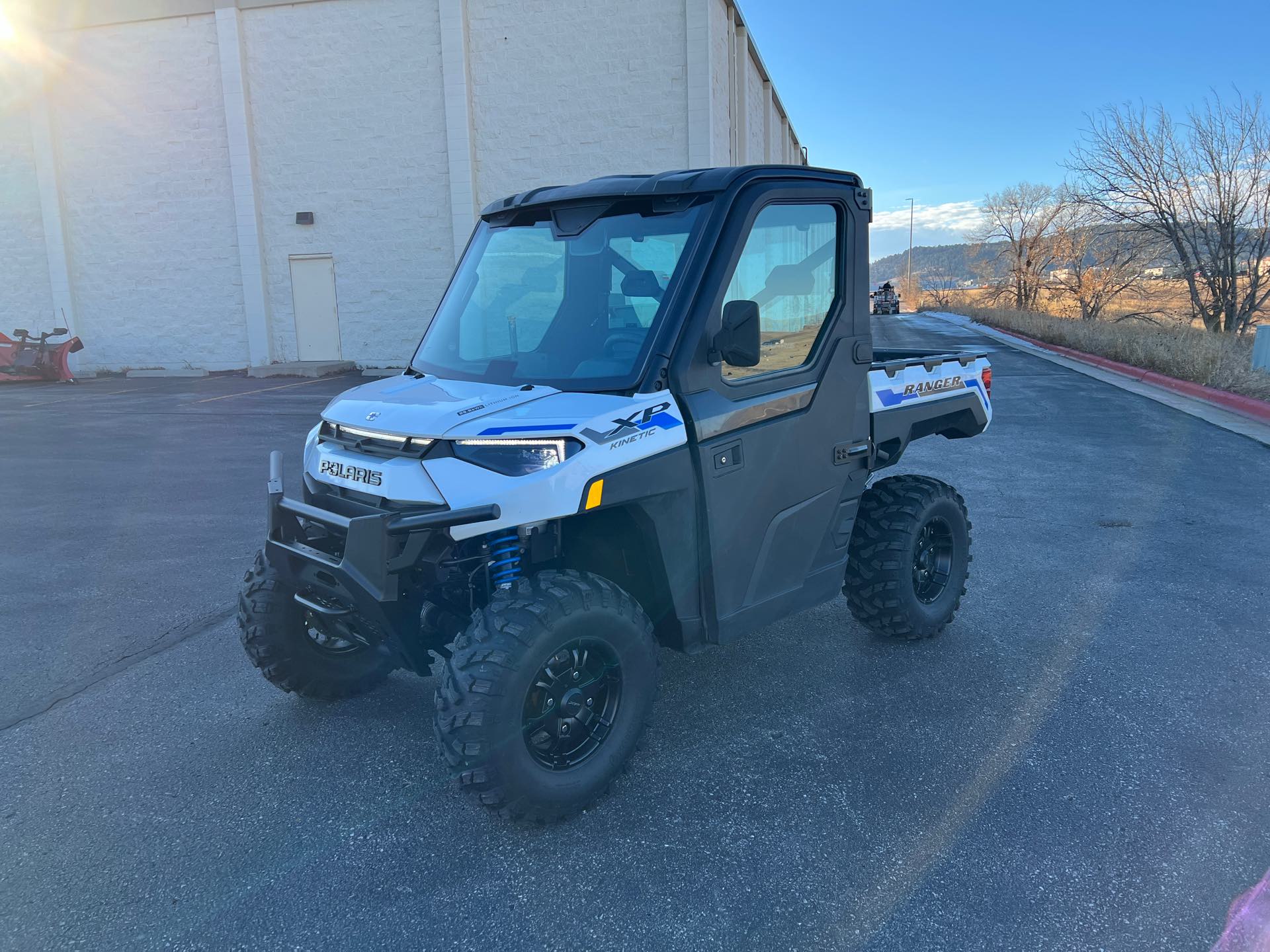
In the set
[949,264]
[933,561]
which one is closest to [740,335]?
[933,561]

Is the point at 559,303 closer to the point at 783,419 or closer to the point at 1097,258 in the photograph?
the point at 783,419

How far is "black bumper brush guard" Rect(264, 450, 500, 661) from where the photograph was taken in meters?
2.90

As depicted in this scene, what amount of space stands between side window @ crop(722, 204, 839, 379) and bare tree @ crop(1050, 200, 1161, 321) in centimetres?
2182

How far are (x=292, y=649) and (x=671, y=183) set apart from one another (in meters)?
2.57

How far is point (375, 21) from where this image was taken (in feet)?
64.7

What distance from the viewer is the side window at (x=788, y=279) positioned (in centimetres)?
359

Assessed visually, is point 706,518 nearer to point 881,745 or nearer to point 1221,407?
point 881,745

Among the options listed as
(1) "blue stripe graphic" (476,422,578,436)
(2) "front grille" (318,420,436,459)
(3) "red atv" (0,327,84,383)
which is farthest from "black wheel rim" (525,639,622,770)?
(3) "red atv" (0,327,84,383)

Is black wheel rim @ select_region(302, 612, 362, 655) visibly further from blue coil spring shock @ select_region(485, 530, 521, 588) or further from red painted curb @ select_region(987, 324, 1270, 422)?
red painted curb @ select_region(987, 324, 1270, 422)

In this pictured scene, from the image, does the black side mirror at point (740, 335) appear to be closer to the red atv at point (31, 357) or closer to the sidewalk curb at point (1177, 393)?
the sidewalk curb at point (1177, 393)

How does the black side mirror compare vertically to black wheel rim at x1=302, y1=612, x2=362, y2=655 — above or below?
above

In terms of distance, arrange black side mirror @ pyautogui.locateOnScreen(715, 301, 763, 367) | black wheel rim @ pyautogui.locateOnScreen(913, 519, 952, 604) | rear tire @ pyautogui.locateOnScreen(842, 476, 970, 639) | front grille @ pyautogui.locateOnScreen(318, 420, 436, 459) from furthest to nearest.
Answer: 1. black wheel rim @ pyautogui.locateOnScreen(913, 519, 952, 604)
2. rear tire @ pyautogui.locateOnScreen(842, 476, 970, 639)
3. black side mirror @ pyautogui.locateOnScreen(715, 301, 763, 367)
4. front grille @ pyautogui.locateOnScreen(318, 420, 436, 459)

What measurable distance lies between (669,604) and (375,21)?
66.8ft

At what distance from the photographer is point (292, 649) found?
3.87 metres
